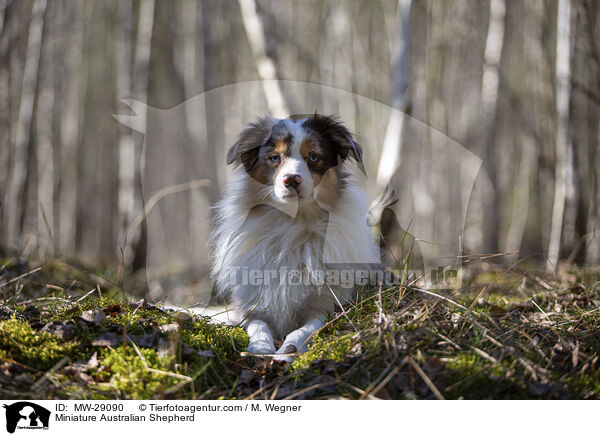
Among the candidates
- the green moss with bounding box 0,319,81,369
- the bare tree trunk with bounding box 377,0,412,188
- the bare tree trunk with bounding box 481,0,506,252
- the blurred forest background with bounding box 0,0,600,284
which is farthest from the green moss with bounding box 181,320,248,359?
the bare tree trunk with bounding box 481,0,506,252

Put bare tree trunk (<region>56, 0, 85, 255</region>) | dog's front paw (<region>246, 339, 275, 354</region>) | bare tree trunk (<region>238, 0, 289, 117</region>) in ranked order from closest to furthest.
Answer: dog's front paw (<region>246, 339, 275, 354</region>) → bare tree trunk (<region>238, 0, 289, 117</region>) → bare tree trunk (<region>56, 0, 85, 255</region>)

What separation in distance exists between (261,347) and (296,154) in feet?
4.80

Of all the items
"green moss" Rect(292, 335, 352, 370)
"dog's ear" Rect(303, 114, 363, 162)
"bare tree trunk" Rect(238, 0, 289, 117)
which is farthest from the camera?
"bare tree trunk" Rect(238, 0, 289, 117)

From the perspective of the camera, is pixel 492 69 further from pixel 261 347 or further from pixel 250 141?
pixel 261 347

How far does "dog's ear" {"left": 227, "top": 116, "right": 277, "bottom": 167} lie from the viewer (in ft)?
11.9

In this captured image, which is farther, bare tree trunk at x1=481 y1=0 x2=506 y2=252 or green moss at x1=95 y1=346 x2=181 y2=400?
bare tree trunk at x1=481 y1=0 x2=506 y2=252

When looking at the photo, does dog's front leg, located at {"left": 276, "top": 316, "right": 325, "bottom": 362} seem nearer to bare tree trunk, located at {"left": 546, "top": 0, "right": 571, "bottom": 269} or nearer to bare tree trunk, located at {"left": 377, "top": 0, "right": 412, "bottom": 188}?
bare tree trunk, located at {"left": 377, "top": 0, "right": 412, "bottom": 188}

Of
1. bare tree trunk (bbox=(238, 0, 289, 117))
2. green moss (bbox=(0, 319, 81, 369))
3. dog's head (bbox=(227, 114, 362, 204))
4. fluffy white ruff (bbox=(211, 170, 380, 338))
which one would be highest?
bare tree trunk (bbox=(238, 0, 289, 117))

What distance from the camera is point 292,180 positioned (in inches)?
128

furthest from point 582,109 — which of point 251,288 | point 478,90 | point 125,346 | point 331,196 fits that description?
point 125,346

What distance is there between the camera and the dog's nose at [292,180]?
10.7ft

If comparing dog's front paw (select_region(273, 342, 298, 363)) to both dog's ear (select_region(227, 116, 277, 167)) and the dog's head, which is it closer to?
the dog's head
